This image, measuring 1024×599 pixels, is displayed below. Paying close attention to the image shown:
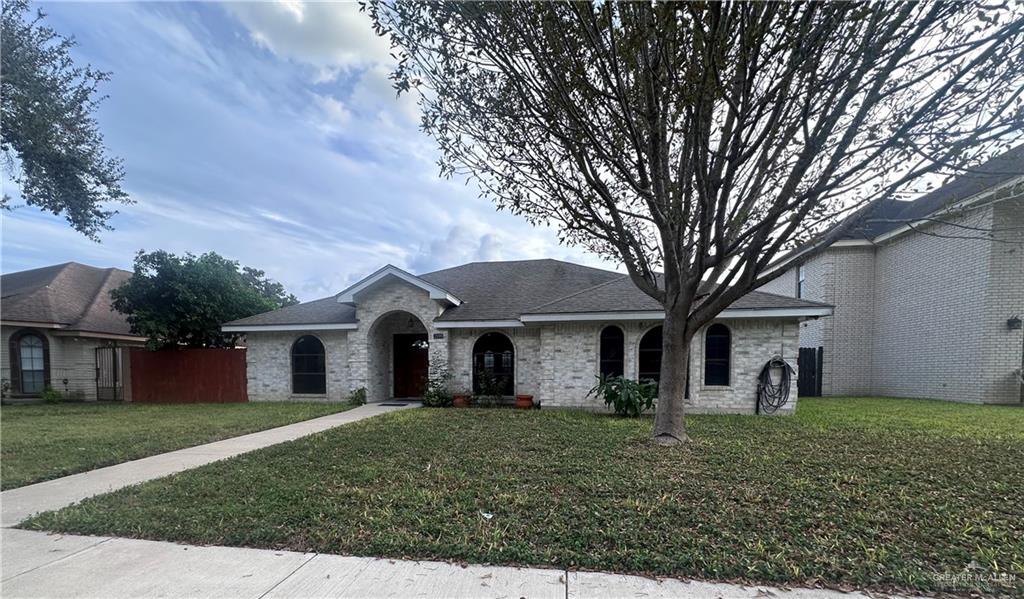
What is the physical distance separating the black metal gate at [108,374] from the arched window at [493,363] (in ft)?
43.8

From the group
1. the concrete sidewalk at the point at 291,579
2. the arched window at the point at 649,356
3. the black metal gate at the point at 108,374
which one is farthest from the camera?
the black metal gate at the point at 108,374

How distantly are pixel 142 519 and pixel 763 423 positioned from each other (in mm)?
9819

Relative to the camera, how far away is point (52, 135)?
10430mm

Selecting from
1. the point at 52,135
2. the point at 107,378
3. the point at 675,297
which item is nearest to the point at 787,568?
the point at 675,297

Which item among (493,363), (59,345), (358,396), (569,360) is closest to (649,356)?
(569,360)

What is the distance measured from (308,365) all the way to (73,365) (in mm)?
9320

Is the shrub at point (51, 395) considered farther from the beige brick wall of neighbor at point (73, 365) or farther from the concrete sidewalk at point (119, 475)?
the concrete sidewalk at point (119, 475)

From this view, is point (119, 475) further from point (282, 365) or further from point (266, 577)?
point (282, 365)

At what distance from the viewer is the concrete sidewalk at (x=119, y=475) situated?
170 inches

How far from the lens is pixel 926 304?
1238 centimetres

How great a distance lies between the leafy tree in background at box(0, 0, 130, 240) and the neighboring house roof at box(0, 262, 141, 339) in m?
4.26

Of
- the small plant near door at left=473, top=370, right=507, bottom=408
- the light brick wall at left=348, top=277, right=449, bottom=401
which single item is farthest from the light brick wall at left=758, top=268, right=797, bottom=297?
the light brick wall at left=348, top=277, right=449, bottom=401

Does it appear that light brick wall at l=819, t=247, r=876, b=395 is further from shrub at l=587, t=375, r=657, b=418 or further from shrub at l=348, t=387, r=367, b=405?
shrub at l=348, t=387, r=367, b=405

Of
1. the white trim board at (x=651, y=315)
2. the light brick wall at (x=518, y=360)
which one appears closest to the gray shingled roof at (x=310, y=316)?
the light brick wall at (x=518, y=360)
